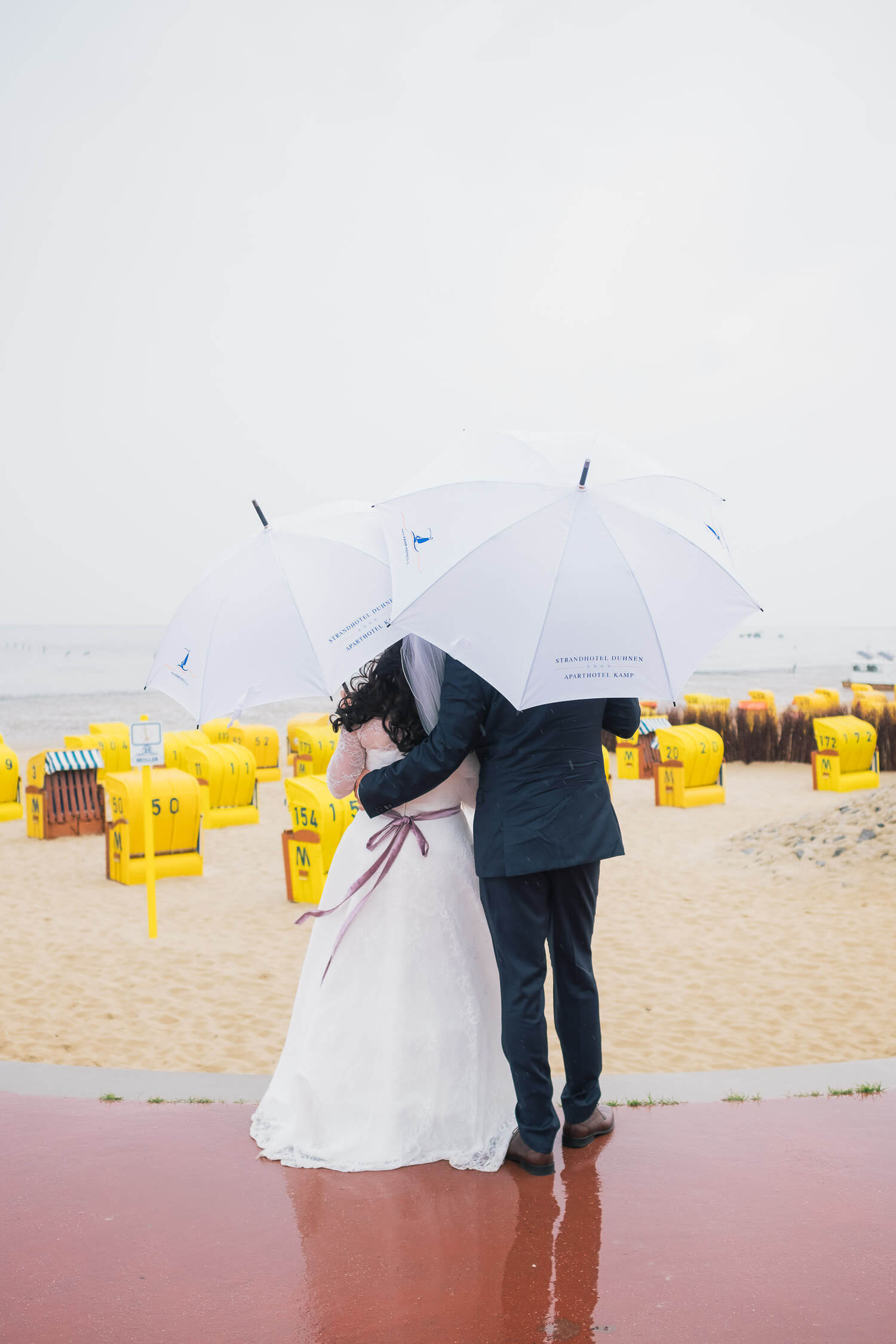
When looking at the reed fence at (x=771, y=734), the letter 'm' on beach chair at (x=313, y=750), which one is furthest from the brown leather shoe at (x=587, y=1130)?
the reed fence at (x=771, y=734)

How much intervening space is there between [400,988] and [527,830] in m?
0.65

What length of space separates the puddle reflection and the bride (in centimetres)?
11

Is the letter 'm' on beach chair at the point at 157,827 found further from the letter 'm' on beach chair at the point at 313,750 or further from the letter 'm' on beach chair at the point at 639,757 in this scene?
the letter 'm' on beach chair at the point at 639,757

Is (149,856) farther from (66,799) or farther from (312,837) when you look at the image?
(66,799)

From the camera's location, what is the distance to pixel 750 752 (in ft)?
53.4

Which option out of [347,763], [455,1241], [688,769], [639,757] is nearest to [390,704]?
[347,763]

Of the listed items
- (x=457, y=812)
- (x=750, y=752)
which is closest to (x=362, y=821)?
(x=457, y=812)

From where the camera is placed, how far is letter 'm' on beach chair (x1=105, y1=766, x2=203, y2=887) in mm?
8117

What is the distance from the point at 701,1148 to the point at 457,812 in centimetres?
134

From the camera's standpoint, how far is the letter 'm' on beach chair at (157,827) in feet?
26.6

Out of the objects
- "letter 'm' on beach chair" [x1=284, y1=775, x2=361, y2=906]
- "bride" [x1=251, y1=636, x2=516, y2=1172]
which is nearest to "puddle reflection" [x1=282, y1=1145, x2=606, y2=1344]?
"bride" [x1=251, y1=636, x2=516, y2=1172]

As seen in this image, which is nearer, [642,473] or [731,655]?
[642,473]

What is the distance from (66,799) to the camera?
33.5ft

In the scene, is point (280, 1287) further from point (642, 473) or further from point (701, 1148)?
point (642, 473)
